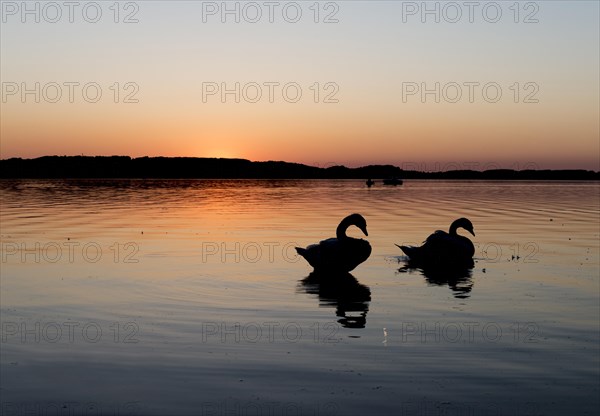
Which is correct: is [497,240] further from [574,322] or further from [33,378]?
[33,378]

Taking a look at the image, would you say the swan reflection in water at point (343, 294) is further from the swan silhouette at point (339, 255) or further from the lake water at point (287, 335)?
the swan silhouette at point (339, 255)

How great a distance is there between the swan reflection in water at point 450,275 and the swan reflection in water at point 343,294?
1741 millimetres

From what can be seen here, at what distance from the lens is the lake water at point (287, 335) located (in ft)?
27.1

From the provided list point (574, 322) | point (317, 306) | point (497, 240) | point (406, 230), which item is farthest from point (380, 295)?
point (406, 230)

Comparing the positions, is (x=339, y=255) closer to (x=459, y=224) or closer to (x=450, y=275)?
(x=450, y=275)

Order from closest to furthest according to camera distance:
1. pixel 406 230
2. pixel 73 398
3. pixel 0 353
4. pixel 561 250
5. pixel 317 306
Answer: pixel 73 398, pixel 0 353, pixel 317 306, pixel 561 250, pixel 406 230

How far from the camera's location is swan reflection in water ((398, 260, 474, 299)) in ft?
52.6

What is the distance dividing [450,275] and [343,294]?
12.9 ft

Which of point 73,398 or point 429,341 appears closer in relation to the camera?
point 73,398

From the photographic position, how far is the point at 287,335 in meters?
11.4

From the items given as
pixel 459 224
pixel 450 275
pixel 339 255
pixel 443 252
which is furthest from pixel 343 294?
pixel 459 224

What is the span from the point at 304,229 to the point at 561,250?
38.4 ft

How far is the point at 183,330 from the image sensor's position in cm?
1166

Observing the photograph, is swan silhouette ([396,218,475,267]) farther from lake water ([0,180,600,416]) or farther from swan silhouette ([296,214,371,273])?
swan silhouette ([296,214,371,273])
